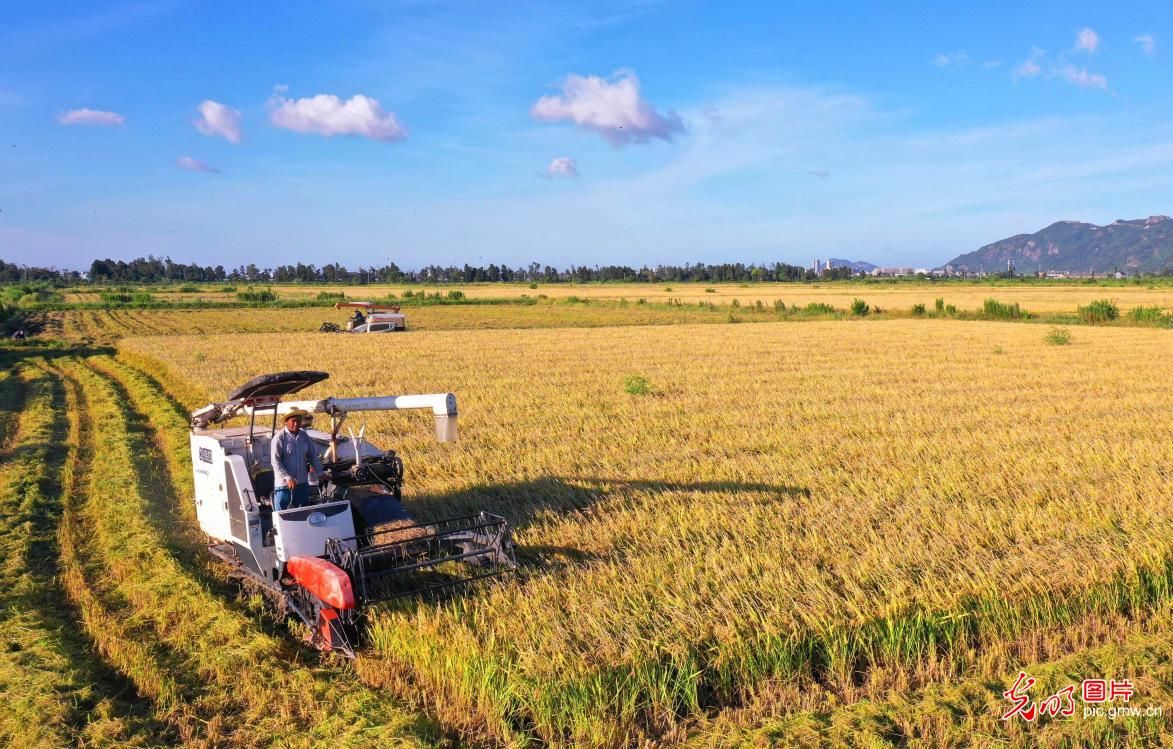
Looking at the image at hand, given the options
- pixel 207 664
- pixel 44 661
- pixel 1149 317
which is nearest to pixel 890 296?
pixel 1149 317

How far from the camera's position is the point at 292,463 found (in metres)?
8.30

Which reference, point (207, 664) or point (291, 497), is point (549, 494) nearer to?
point (291, 497)

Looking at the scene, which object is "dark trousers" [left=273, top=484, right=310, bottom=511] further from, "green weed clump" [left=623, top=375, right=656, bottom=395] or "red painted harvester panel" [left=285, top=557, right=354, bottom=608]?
"green weed clump" [left=623, top=375, right=656, bottom=395]

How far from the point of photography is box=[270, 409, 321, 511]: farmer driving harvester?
25.7 ft

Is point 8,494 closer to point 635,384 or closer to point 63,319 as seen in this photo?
point 635,384

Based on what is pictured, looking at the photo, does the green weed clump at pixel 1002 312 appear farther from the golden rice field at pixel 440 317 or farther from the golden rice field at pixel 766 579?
the golden rice field at pixel 766 579

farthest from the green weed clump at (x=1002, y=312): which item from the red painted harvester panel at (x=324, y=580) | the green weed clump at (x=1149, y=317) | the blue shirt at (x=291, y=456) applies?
the red painted harvester panel at (x=324, y=580)

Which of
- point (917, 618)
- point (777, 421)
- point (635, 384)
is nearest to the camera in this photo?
point (917, 618)

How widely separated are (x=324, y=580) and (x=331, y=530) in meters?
1.07

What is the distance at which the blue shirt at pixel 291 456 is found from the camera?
26.5 feet

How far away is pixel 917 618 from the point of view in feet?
21.2

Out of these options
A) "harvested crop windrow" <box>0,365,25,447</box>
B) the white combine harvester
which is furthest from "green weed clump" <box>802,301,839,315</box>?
"harvested crop windrow" <box>0,365,25,447</box>

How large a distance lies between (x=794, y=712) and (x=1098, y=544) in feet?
13.7

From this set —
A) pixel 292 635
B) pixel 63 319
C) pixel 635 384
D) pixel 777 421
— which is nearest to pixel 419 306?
pixel 63 319
